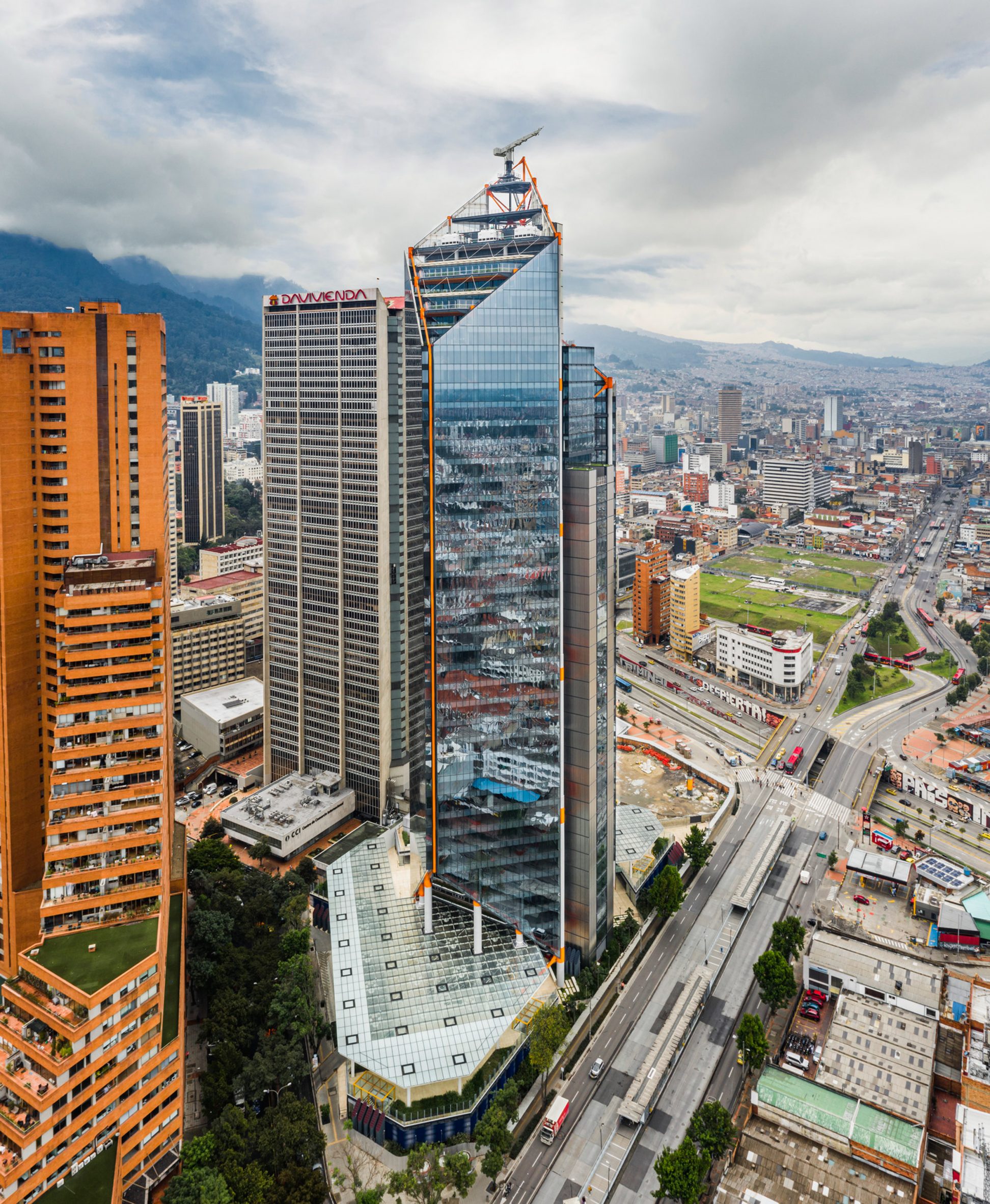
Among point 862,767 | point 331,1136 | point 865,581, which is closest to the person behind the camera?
point 331,1136

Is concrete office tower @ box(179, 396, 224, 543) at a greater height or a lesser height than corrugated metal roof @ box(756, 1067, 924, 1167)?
greater

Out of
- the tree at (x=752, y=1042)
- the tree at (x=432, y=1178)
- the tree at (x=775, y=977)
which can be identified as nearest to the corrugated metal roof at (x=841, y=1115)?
the tree at (x=752, y=1042)

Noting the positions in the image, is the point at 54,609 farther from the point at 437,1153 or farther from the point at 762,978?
the point at 762,978

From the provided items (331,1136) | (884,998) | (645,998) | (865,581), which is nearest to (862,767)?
(884,998)

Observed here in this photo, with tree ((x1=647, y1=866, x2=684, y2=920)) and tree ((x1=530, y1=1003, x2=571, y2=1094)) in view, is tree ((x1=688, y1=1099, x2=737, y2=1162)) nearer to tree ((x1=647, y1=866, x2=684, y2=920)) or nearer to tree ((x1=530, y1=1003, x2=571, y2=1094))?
tree ((x1=530, y1=1003, x2=571, y2=1094))

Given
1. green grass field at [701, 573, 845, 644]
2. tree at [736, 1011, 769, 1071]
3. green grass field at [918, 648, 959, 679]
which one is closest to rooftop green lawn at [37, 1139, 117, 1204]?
tree at [736, 1011, 769, 1071]
